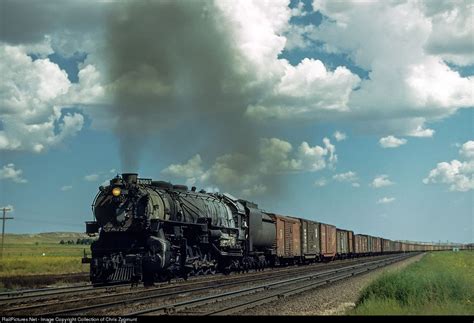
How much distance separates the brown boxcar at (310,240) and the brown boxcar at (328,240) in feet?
4.07

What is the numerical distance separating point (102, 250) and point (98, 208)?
1.68m

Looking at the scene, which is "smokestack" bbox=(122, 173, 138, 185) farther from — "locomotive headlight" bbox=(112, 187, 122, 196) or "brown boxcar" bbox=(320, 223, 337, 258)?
"brown boxcar" bbox=(320, 223, 337, 258)

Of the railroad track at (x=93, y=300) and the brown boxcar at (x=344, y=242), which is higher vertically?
the brown boxcar at (x=344, y=242)

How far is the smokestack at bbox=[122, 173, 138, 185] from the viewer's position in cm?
2230

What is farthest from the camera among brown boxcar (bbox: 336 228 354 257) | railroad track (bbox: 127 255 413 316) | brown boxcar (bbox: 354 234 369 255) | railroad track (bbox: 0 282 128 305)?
brown boxcar (bbox: 354 234 369 255)

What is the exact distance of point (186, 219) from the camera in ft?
82.1

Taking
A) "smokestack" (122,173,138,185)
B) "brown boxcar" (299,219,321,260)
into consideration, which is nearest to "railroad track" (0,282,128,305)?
"smokestack" (122,173,138,185)

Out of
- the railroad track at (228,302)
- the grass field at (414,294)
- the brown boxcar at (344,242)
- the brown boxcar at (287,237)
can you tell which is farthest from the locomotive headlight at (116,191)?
the brown boxcar at (344,242)

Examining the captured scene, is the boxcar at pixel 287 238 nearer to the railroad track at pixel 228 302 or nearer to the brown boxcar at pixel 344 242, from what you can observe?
the railroad track at pixel 228 302

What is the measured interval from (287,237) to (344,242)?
83.9ft

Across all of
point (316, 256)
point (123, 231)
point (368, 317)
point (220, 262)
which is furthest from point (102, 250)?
point (316, 256)

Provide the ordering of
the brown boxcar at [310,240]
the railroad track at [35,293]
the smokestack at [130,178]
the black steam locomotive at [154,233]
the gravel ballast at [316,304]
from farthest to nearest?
the brown boxcar at [310,240]
the smokestack at [130,178]
the black steam locomotive at [154,233]
the railroad track at [35,293]
the gravel ballast at [316,304]

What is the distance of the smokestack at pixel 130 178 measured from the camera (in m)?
22.3

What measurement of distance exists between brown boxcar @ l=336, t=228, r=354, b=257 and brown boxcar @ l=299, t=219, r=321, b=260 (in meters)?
10.1
